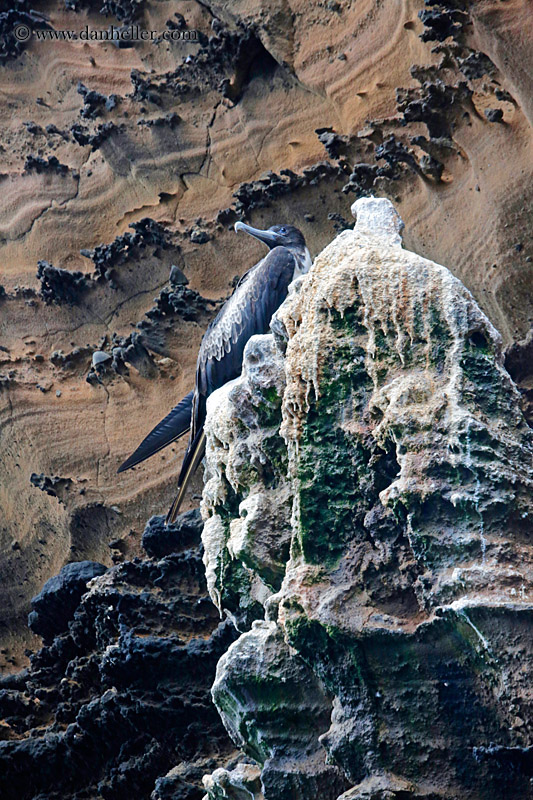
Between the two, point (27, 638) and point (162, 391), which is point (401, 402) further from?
point (27, 638)

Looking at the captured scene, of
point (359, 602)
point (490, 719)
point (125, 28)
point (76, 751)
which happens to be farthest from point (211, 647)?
point (125, 28)

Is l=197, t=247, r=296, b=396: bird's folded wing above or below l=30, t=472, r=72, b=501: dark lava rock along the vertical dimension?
above

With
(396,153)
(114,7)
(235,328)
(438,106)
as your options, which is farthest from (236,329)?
(114,7)

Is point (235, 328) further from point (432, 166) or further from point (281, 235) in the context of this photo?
point (432, 166)

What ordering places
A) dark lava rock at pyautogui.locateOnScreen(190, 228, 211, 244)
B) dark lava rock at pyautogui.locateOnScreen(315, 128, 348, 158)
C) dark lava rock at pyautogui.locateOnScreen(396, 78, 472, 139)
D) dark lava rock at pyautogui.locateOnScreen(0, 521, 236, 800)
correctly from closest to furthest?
dark lava rock at pyautogui.locateOnScreen(0, 521, 236, 800), dark lava rock at pyautogui.locateOnScreen(396, 78, 472, 139), dark lava rock at pyautogui.locateOnScreen(315, 128, 348, 158), dark lava rock at pyautogui.locateOnScreen(190, 228, 211, 244)

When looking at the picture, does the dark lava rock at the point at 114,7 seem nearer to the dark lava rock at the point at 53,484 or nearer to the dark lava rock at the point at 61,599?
the dark lava rock at the point at 53,484

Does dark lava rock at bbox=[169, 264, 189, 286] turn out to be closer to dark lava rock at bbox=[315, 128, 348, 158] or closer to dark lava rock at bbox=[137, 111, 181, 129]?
dark lava rock at bbox=[137, 111, 181, 129]

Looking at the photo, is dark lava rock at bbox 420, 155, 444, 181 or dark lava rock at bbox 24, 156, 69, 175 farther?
dark lava rock at bbox 24, 156, 69, 175

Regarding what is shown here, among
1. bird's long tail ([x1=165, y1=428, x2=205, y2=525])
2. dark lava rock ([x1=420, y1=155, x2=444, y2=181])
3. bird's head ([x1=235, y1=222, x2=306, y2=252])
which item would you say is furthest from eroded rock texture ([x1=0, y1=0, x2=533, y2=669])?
bird's long tail ([x1=165, y1=428, x2=205, y2=525])
